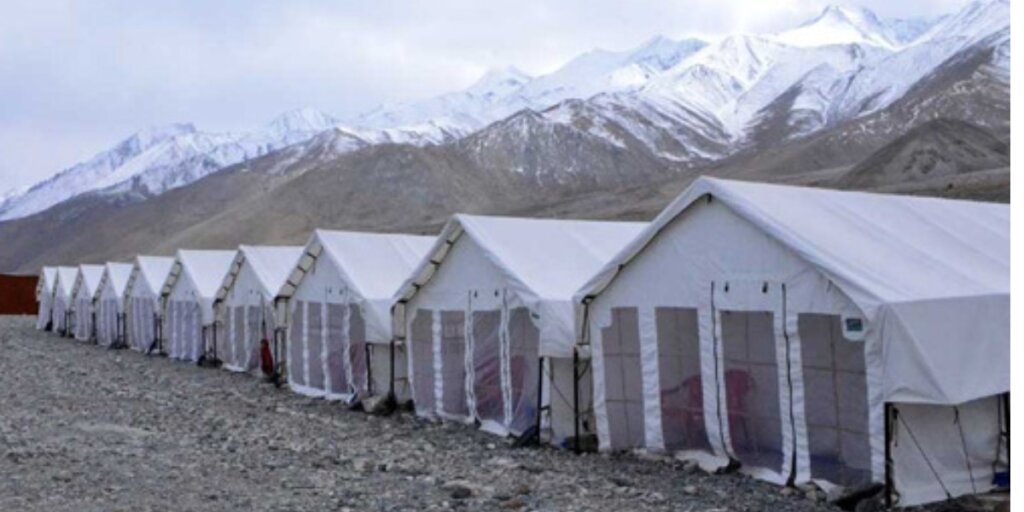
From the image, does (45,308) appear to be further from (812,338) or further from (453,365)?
(812,338)

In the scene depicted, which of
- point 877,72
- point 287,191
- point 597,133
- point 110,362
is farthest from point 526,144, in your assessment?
point 110,362

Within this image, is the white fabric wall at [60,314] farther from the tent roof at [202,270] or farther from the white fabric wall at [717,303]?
the white fabric wall at [717,303]

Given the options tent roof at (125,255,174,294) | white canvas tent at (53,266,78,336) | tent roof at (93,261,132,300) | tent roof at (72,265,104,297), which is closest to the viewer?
tent roof at (125,255,174,294)

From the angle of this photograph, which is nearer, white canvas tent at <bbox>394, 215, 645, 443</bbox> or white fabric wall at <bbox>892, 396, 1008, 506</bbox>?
white fabric wall at <bbox>892, 396, 1008, 506</bbox>

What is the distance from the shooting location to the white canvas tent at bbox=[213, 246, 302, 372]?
2164 centimetres

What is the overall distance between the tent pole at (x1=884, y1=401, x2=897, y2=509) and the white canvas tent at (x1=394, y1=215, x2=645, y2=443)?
4.22 m

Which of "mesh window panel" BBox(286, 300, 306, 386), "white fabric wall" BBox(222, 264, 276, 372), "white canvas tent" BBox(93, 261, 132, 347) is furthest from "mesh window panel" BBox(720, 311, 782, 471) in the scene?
"white canvas tent" BBox(93, 261, 132, 347)

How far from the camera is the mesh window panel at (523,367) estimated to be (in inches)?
526

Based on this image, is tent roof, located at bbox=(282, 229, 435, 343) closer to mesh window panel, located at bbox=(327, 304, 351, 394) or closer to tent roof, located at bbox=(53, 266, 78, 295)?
mesh window panel, located at bbox=(327, 304, 351, 394)

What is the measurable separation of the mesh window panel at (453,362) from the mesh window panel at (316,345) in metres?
4.20

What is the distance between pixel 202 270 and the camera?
26812 mm

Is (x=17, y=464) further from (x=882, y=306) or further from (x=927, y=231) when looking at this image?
(x=927, y=231)

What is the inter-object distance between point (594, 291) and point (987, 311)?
430 cm

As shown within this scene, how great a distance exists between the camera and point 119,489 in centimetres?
998
